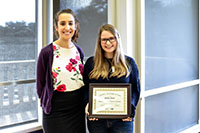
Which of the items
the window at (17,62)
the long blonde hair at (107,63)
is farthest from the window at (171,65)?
the window at (17,62)

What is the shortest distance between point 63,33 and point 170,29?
53.7 inches

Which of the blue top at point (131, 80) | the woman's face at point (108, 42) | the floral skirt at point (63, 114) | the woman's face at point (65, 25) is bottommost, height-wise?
the floral skirt at point (63, 114)

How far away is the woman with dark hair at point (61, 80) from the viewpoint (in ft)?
4.67

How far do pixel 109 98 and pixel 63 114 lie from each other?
359 millimetres

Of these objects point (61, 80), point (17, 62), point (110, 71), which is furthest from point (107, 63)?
point (17, 62)

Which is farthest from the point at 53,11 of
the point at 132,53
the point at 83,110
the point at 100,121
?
the point at 100,121

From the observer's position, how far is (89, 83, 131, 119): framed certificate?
4.41ft

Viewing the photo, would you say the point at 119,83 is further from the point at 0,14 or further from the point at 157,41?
the point at 0,14

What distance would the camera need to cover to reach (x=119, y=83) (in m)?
1.38

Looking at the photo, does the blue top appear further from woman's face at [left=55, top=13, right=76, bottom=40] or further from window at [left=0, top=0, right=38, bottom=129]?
window at [left=0, top=0, right=38, bottom=129]

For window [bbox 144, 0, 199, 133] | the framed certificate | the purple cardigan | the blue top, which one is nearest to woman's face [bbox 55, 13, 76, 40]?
the purple cardigan

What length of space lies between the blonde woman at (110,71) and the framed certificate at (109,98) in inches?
2.8

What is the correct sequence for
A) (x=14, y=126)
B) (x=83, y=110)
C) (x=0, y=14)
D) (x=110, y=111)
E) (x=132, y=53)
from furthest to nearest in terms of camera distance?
(x=14, y=126) → (x=0, y=14) → (x=132, y=53) → (x=83, y=110) → (x=110, y=111)

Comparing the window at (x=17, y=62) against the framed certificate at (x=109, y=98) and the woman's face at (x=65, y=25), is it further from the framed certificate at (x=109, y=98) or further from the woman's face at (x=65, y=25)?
the framed certificate at (x=109, y=98)
